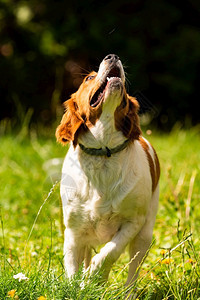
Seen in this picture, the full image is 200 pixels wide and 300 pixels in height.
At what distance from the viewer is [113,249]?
295cm

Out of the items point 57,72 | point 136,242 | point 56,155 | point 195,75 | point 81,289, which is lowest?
point 195,75

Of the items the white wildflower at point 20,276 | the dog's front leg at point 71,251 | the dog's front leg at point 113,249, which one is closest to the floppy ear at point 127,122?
the dog's front leg at point 113,249

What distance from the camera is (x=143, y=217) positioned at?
3170 mm

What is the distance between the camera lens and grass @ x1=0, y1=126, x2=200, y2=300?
2662mm

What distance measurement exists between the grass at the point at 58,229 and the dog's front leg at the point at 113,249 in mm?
92

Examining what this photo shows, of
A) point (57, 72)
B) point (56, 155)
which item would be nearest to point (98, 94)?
point (56, 155)

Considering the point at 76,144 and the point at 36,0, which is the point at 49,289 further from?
the point at 36,0

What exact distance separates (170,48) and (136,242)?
263 inches

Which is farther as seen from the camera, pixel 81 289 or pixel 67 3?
pixel 67 3

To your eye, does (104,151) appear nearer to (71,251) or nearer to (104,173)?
(104,173)

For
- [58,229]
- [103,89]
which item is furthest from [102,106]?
[58,229]

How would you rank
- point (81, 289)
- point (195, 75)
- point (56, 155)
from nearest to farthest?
point (81, 289) < point (56, 155) < point (195, 75)

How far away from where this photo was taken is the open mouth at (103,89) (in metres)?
3.13

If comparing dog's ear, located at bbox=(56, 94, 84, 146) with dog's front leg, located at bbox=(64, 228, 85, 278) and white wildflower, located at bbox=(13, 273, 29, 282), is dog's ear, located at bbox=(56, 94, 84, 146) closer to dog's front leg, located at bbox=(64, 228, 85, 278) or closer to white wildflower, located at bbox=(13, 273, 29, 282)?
dog's front leg, located at bbox=(64, 228, 85, 278)
